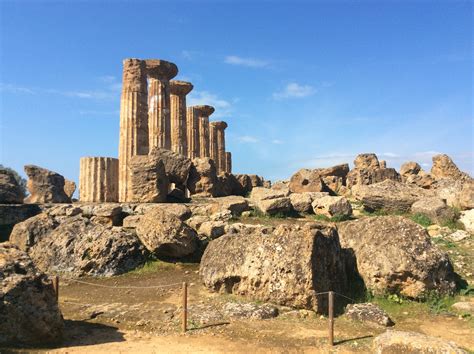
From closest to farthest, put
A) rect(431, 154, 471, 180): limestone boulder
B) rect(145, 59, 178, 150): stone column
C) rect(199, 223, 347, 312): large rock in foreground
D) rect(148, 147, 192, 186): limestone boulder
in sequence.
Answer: rect(199, 223, 347, 312): large rock in foreground < rect(148, 147, 192, 186): limestone boulder < rect(145, 59, 178, 150): stone column < rect(431, 154, 471, 180): limestone boulder

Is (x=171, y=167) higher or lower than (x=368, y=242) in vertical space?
higher

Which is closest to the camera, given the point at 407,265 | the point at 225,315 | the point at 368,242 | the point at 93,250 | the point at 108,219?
the point at 225,315

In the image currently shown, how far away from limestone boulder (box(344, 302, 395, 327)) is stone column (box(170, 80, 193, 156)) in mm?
19736

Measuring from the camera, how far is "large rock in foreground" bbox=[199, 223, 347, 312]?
7352 mm

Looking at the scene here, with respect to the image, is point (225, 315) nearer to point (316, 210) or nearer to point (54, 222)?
point (54, 222)

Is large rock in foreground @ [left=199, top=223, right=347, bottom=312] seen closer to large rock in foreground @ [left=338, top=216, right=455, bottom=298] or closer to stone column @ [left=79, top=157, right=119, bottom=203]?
large rock in foreground @ [left=338, top=216, right=455, bottom=298]

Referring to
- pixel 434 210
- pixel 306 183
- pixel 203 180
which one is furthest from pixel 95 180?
pixel 434 210

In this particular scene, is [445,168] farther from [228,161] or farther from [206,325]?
[206,325]

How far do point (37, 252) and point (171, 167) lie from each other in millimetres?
7431

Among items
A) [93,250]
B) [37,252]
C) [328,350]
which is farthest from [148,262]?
[328,350]

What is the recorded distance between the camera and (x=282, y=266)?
759 cm

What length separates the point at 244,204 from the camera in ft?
48.2

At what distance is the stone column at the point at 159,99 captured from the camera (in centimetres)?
2092

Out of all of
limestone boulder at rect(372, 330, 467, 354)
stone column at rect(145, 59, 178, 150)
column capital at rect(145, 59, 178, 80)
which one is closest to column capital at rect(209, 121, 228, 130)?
stone column at rect(145, 59, 178, 150)
